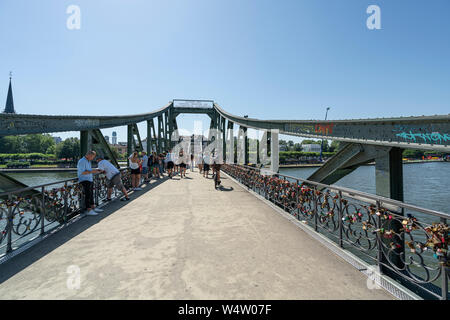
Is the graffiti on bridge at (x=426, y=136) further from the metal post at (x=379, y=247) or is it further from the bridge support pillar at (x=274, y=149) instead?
the bridge support pillar at (x=274, y=149)

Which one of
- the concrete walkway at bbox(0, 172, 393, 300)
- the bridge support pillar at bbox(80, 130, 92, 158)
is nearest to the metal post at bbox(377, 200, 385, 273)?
the concrete walkway at bbox(0, 172, 393, 300)

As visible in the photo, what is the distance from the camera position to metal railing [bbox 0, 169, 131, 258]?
3.17 metres

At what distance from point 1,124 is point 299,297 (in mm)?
5080

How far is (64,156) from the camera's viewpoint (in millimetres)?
59000

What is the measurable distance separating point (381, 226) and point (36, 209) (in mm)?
5300

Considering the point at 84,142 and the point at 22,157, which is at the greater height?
the point at 22,157

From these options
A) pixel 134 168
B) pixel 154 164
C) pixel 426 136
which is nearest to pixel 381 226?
pixel 426 136

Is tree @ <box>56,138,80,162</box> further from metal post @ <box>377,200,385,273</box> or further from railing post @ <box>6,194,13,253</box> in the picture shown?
metal post @ <box>377,200,385,273</box>

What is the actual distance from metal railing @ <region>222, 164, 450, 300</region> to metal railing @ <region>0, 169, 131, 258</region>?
4.73 metres

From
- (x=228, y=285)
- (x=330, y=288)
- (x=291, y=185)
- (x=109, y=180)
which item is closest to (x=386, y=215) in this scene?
(x=330, y=288)

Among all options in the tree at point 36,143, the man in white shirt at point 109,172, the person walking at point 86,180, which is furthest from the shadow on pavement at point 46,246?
the tree at point 36,143

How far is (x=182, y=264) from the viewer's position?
277cm

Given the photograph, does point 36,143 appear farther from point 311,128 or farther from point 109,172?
point 311,128
